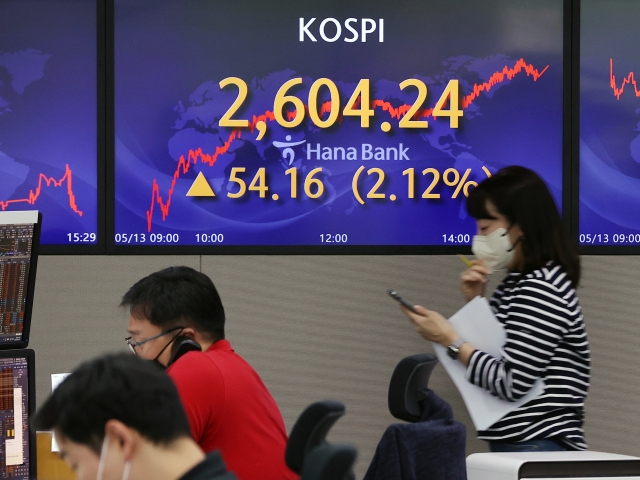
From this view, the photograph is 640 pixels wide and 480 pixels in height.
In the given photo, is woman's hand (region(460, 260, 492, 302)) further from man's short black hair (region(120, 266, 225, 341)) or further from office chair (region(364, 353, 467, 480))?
man's short black hair (region(120, 266, 225, 341))

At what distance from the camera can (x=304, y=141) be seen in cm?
318

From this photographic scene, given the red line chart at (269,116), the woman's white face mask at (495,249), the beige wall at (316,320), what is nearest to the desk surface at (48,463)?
the beige wall at (316,320)

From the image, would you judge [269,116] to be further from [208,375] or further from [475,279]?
[208,375]

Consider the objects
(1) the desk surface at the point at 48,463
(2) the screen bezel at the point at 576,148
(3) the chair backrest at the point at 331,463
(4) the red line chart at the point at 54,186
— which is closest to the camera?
(3) the chair backrest at the point at 331,463

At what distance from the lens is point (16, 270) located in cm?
226

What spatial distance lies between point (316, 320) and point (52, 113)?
120 cm

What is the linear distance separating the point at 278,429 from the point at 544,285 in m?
0.66

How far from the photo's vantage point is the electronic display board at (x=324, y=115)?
3150mm

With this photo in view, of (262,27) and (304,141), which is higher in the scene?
(262,27)

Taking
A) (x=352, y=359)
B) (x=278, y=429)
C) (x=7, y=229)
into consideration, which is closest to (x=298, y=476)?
(x=278, y=429)

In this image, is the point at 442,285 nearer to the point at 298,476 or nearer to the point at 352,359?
the point at 352,359

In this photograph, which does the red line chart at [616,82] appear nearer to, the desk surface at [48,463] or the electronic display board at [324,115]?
the electronic display board at [324,115]

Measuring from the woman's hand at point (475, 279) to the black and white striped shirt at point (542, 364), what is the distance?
0.81ft

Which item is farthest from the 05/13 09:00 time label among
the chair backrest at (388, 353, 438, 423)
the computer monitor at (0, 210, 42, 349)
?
the computer monitor at (0, 210, 42, 349)
